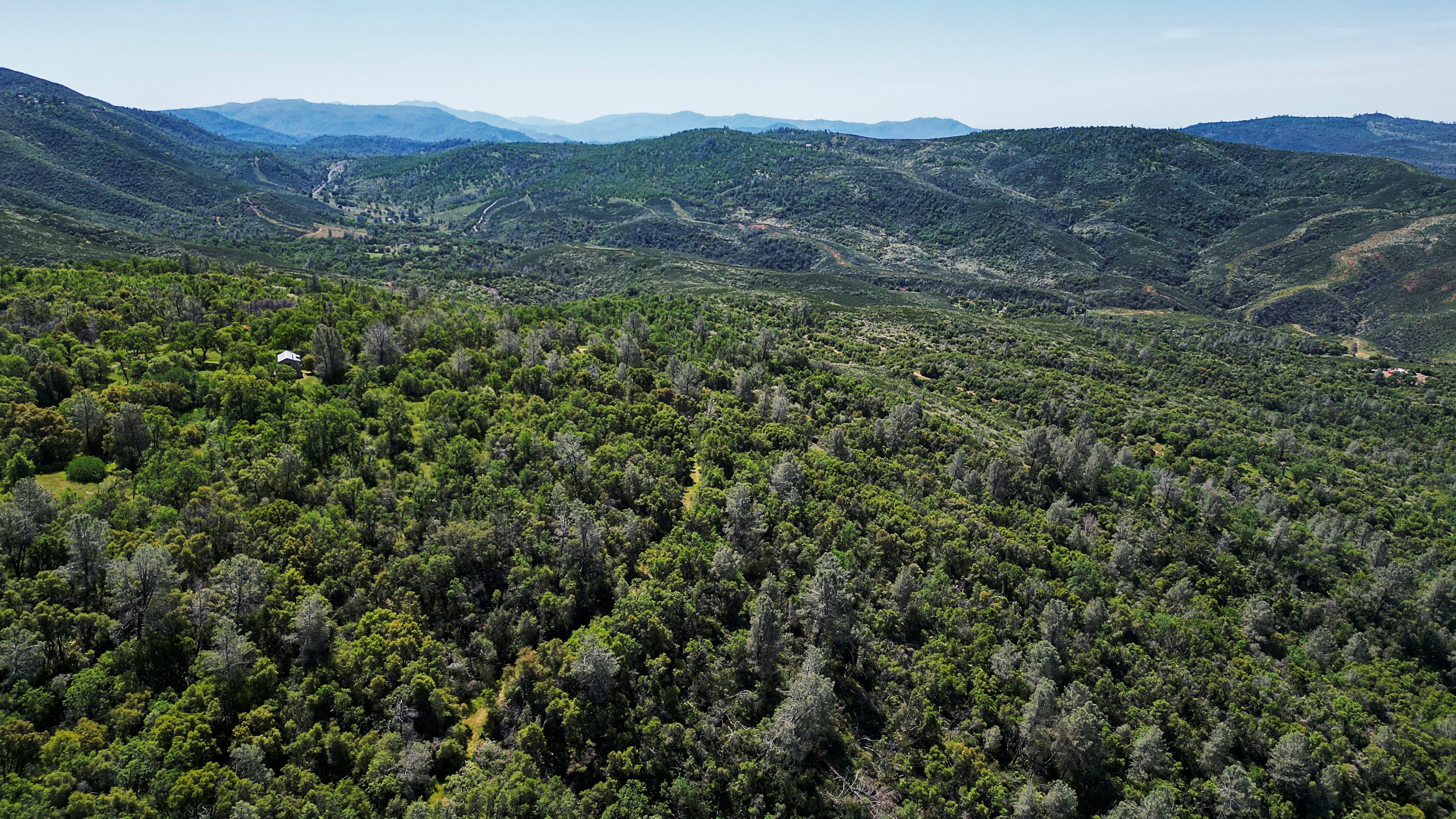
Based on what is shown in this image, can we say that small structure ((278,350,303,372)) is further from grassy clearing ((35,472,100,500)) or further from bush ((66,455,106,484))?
grassy clearing ((35,472,100,500))

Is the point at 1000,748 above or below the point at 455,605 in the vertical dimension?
below

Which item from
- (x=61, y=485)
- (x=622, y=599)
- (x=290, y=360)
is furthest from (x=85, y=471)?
(x=622, y=599)

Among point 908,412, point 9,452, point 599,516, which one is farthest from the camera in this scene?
point 908,412

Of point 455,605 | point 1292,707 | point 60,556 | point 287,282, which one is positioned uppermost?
point 287,282

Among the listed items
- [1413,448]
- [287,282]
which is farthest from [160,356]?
[1413,448]

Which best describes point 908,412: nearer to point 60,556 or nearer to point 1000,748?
point 1000,748

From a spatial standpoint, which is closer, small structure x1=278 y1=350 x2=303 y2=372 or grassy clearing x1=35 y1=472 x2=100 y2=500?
grassy clearing x1=35 y1=472 x2=100 y2=500

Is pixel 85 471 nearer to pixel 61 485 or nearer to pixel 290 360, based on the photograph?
pixel 61 485

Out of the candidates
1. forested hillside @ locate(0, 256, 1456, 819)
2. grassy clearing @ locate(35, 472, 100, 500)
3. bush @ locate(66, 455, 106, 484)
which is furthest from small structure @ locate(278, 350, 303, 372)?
grassy clearing @ locate(35, 472, 100, 500)
